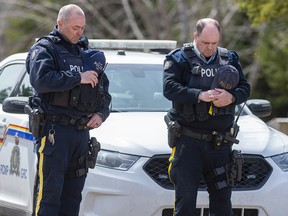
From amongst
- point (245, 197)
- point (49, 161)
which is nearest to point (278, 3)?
point (245, 197)

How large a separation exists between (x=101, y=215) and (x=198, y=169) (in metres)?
0.91

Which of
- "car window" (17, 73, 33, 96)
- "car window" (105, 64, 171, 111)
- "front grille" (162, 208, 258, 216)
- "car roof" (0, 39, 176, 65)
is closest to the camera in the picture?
"front grille" (162, 208, 258, 216)

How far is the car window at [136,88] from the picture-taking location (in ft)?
27.0

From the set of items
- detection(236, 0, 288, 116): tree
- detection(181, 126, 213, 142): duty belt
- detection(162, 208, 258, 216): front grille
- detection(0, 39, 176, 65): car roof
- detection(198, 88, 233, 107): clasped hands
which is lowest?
detection(162, 208, 258, 216): front grille

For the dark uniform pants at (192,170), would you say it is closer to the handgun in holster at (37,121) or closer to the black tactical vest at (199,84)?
the black tactical vest at (199,84)

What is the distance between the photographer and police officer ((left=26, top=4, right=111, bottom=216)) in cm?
661

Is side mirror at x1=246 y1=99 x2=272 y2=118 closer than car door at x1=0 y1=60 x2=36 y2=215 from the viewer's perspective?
No

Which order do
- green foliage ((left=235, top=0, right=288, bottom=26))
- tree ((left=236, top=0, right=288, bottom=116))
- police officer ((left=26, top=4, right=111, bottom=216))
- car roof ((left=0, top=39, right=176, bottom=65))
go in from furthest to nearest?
tree ((left=236, top=0, right=288, bottom=116)), green foliage ((left=235, top=0, right=288, bottom=26)), car roof ((left=0, top=39, right=176, bottom=65)), police officer ((left=26, top=4, right=111, bottom=216))

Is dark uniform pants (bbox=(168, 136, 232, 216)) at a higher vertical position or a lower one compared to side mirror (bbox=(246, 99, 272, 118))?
lower

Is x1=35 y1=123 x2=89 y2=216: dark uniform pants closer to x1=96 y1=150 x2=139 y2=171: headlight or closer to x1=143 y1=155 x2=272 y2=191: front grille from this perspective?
x1=96 y1=150 x2=139 y2=171: headlight

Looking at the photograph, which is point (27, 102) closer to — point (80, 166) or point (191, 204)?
point (80, 166)

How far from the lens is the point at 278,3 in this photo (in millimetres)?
12312

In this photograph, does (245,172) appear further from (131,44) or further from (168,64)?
(131,44)

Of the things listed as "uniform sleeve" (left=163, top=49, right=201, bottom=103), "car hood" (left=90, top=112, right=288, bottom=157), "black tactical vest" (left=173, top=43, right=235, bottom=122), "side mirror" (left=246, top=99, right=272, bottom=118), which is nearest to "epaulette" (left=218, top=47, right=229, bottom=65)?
"black tactical vest" (left=173, top=43, right=235, bottom=122)
